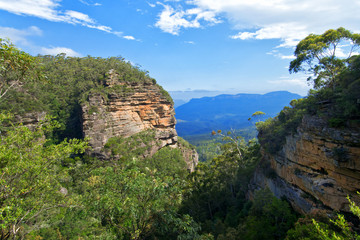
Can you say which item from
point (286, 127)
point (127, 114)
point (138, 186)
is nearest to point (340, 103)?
point (286, 127)

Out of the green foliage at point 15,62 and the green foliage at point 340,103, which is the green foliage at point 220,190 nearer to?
the green foliage at point 340,103

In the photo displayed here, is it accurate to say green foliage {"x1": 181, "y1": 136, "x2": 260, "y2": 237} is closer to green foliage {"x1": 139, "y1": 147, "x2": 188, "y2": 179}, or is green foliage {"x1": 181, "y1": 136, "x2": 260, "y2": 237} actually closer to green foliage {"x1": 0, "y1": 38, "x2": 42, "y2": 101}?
green foliage {"x1": 139, "y1": 147, "x2": 188, "y2": 179}

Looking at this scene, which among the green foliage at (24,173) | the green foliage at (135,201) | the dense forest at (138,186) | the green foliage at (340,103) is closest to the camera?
the green foliage at (24,173)

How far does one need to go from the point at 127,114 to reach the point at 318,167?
37.0 m

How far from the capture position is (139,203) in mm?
7742

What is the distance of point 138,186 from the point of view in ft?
23.8

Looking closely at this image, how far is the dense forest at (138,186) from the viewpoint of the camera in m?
5.97

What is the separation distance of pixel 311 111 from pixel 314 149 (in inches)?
123

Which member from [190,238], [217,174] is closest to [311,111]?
[190,238]

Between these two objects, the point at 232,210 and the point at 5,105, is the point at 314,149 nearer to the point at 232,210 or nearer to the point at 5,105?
the point at 232,210

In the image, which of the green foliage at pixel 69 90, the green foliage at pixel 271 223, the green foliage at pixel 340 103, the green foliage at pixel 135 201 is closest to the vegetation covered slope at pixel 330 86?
the green foliage at pixel 340 103

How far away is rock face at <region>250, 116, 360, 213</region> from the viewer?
10141 millimetres

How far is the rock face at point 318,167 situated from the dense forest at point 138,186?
903 mm

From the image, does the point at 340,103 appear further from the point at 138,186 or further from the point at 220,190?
the point at 220,190
